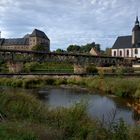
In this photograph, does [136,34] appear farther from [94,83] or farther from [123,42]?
[94,83]

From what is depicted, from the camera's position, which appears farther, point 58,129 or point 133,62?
point 133,62

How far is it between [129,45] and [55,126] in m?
89.0

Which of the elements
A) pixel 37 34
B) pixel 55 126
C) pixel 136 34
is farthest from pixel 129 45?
pixel 55 126

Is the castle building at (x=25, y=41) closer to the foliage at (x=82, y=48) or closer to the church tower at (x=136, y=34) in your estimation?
the foliage at (x=82, y=48)

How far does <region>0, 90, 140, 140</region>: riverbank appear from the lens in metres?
9.63

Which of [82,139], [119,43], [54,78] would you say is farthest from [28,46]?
[82,139]

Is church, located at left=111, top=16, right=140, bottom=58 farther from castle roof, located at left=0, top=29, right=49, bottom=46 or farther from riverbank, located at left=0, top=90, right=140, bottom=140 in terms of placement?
riverbank, located at left=0, top=90, right=140, bottom=140

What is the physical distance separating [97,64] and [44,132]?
6726cm

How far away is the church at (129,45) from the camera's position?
94188 millimetres

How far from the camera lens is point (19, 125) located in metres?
10.3

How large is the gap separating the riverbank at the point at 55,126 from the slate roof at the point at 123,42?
3418 inches

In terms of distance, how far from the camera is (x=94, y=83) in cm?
4025

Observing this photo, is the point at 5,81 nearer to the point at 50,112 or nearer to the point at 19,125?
the point at 50,112

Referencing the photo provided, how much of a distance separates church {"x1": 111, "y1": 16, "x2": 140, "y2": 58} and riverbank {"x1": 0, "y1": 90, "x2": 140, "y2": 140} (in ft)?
274
